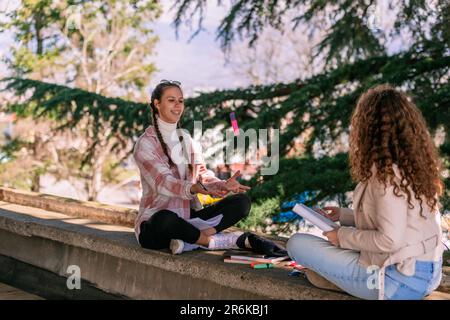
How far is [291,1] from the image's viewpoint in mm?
8906

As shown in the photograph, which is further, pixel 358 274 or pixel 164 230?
pixel 164 230

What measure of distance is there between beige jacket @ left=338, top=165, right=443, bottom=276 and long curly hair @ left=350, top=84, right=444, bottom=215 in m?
0.04

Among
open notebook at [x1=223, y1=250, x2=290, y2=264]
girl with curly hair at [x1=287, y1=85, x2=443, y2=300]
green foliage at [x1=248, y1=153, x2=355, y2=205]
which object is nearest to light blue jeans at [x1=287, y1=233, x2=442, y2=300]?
girl with curly hair at [x1=287, y1=85, x2=443, y2=300]

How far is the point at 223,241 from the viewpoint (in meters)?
4.11

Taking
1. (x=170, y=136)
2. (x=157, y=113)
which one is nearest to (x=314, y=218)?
(x=170, y=136)

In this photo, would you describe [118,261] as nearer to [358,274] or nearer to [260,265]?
[260,265]

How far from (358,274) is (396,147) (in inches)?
21.4

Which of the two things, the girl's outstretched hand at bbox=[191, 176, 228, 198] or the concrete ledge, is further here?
the girl's outstretched hand at bbox=[191, 176, 228, 198]

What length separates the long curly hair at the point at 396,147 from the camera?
279 centimetres

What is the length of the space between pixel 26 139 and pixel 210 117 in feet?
51.9

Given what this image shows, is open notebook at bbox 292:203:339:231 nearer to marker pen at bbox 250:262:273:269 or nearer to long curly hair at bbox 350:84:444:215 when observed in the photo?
long curly hair at bbox 350:84:444:215

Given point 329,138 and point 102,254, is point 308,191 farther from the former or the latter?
Answer: point 102,254

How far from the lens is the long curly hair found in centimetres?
279

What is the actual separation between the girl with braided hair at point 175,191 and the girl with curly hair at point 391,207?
3.33 ft
